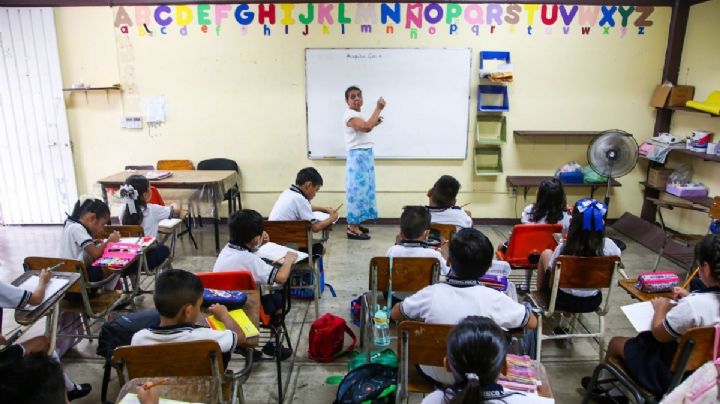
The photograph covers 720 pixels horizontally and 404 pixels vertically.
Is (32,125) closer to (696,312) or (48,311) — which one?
(48,311)

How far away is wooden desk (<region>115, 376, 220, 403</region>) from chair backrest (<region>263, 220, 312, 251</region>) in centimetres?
161

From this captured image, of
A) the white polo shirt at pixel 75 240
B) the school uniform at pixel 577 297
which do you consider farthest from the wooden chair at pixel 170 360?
the school uniform at pixel 577 297

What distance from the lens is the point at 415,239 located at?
2652mm

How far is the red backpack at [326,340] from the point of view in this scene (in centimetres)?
289

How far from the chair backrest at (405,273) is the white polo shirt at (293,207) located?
3.86 feet

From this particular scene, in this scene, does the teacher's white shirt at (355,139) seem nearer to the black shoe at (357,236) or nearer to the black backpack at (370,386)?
the black shoe at (357,236)

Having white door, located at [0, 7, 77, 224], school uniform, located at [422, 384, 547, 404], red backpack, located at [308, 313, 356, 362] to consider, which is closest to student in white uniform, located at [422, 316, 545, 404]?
school uniform, located at [422, 384, 547, 404]

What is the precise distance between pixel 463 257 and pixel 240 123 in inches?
170

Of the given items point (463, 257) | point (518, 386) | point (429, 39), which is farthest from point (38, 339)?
point (429, 39)

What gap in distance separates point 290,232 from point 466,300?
1.63 meters

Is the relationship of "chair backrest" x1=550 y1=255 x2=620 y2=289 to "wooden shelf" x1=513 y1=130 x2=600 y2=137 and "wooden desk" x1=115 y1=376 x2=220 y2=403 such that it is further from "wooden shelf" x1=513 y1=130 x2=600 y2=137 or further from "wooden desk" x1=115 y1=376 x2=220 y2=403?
"wooden shelf" x1=513 y1=130 x2=600 y2=137

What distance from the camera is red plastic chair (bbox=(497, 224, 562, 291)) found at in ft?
10.3

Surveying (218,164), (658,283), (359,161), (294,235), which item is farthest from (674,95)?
(218,164)

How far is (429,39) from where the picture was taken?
17.4 feet
